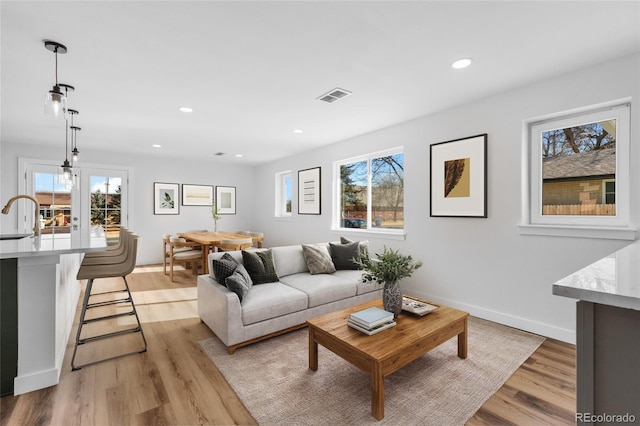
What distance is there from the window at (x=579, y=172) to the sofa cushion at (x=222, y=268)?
2.89m

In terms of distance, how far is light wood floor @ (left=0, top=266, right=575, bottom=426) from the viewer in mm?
1729

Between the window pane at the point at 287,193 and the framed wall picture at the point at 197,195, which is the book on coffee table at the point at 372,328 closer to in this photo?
the window pane at the point at 287,193

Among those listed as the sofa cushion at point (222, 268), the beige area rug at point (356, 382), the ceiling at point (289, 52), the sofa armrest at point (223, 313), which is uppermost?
the ceiling at point (289, 52)

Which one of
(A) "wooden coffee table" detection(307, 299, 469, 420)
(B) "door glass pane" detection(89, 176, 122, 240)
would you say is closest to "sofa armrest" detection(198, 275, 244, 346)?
(A) "wooden coffee table" detection(307, 299, 469, 420)

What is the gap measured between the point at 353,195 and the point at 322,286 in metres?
2.31

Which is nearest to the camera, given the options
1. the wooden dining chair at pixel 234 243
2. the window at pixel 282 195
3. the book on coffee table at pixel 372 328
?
the book on coffee table at pixel 372 328

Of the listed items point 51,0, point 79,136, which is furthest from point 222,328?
point 79,136

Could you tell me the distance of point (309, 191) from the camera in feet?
19.0

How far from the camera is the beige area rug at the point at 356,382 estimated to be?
1768 mm

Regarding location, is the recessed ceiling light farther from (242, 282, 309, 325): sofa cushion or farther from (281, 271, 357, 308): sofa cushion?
(242, 282, 309, 325): sofa cushion

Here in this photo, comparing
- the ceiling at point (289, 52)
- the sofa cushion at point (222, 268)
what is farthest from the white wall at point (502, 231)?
the sofa cushion at point (222, 268)

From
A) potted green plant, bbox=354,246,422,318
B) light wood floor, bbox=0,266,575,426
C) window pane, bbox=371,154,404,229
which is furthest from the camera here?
window pane, bbox=371,154,404,229

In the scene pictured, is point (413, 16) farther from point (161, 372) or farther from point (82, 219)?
point (82, 219)

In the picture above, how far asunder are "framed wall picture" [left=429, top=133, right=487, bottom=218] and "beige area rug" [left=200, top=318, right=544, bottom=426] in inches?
54.5
